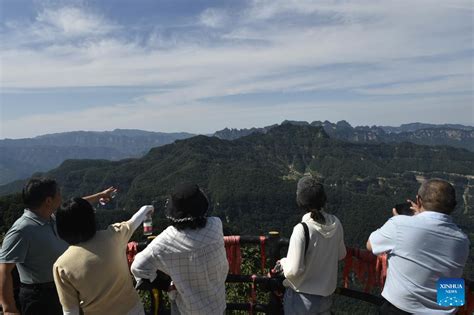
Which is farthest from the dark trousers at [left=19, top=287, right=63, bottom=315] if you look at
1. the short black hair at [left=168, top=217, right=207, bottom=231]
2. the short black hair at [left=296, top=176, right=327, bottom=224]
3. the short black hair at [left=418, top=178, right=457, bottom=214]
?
the short black hair at [left=418, top=178, right=457, bottom=214]

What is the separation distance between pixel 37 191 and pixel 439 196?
13.9ft

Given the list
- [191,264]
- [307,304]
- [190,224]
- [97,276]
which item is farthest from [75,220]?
[307,304]

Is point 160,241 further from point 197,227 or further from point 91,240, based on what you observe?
point 91,240

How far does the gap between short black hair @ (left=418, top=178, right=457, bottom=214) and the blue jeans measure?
4.92 ft

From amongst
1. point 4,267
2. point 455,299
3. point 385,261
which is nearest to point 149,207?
point 4,267

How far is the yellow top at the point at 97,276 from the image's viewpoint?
132 inches

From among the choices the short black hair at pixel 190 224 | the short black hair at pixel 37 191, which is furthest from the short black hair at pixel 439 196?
the short black hair at pixel 37 191

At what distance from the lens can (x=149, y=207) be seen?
14.4ft

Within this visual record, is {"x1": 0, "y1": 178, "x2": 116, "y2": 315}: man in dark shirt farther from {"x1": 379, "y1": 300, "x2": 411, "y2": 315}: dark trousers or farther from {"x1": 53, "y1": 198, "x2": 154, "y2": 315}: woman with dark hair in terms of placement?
{"x1": 379, "y1": 300, "x2": 411, "y2": 315}: dark trousers

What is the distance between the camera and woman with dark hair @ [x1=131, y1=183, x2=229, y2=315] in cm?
356

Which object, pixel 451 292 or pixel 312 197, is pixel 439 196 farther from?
pixel 312 197

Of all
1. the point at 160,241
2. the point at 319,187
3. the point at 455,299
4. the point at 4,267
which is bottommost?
the point at 455,299

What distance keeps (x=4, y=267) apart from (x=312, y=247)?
3.28 m

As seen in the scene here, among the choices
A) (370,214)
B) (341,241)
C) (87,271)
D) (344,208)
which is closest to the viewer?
(87,271)
